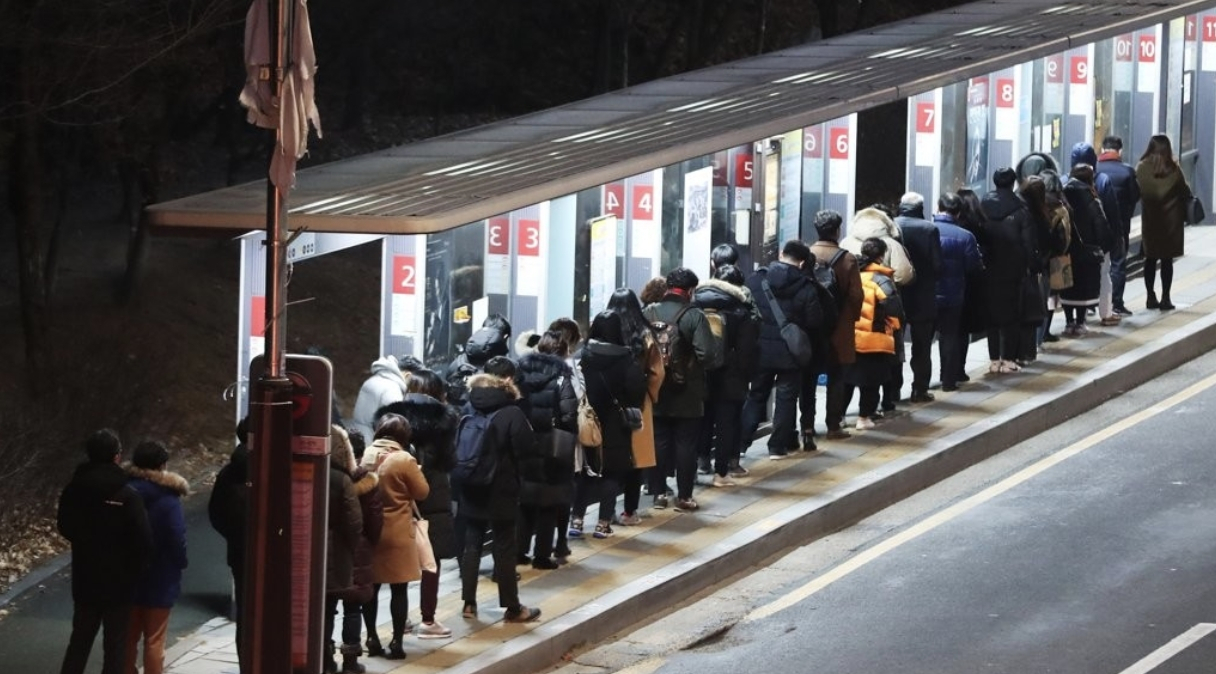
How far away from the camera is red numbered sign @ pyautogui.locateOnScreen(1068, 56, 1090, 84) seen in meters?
22.4

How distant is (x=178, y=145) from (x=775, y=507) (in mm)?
20834

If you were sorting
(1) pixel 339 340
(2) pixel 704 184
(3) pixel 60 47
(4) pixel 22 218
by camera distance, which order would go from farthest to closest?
1. (1) pixel 339 340
2. (4) pixel 22 218
3. (3) pixel 60 47
4. (2) pixel 704 184

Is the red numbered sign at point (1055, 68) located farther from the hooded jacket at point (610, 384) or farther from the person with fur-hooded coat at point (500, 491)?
the person with fur-hooded coat at point (500, 491)

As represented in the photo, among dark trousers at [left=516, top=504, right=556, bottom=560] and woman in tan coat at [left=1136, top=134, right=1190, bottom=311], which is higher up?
woman in tan coat at [left=1136, top=134, right=1190, bottom=311]

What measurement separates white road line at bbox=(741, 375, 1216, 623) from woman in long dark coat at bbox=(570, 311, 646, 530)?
1.37 m

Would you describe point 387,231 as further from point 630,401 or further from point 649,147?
point 649,147

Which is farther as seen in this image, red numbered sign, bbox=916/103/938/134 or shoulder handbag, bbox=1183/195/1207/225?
shoulder handbag, bbox=1183/195/1207/225

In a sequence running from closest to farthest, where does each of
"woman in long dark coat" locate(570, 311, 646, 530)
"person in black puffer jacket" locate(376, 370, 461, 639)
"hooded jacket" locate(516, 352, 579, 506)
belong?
1. "person in black puffer jacket" locate(376, 370, 461, 639)
2. "hooded jacket" locate(516, 352, 579, 506)
3. "woman in long dark coat" locate(570, 311, 646, 530)

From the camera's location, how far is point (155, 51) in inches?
827

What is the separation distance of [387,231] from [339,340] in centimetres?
1563

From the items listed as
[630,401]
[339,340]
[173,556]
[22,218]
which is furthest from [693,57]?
[173,556]

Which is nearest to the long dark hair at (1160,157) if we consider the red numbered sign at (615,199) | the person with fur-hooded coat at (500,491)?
the red numbered sign at (615,199)

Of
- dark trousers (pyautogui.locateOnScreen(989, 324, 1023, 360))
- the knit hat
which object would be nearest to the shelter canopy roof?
the knit hat

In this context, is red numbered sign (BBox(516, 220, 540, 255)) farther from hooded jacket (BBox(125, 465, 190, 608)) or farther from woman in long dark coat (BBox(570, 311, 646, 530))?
hooded jacket (BBox(125, 465, 190, 608))
